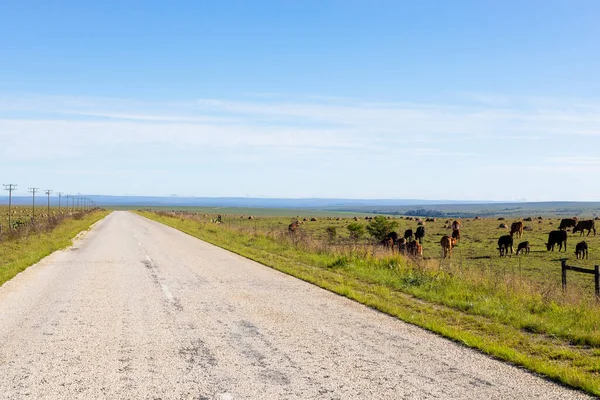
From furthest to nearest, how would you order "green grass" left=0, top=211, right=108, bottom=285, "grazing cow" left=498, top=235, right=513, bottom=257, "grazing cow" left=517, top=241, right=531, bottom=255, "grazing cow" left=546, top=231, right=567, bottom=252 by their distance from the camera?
"grazing cow" left=546, top=231, right=567, bottom=252
"grazing cow" left=498, top=235, right=513, bottom=257
"grazing cow" left=517, top=241, right=531, bottom=255
"green grass" left=0, top=211, right=108, bottom=285

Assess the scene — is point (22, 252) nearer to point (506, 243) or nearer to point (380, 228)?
point (380, 228)

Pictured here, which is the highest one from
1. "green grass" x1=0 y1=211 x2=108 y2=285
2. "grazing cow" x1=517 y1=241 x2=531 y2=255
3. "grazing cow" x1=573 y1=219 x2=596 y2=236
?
"grazing cow" x1=573 y1=219 x2=596 y2=236

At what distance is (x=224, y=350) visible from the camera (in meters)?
8.72

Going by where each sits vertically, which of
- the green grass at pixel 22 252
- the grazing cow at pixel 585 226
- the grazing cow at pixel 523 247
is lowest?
the grazing cow at pixel 523 247

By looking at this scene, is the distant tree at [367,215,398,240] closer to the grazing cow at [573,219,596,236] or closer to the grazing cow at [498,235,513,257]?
the grazing cow at [498,235,513,257]

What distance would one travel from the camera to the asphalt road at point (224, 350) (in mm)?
6883

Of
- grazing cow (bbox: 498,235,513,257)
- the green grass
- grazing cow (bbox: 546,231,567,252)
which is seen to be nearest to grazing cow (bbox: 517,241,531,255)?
grazing cow (bbox: 498,235,513,257)

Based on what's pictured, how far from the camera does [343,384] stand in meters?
7.09

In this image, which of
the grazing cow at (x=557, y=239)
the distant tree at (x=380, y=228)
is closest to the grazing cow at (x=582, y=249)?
the grazing cow at (x=557, y=239)

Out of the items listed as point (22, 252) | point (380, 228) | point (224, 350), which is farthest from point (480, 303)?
point (380, 228)

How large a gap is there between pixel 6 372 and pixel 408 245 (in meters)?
25.3

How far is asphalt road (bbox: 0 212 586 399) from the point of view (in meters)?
6.88

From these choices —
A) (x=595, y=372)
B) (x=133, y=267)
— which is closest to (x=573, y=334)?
(x=595, y=372)

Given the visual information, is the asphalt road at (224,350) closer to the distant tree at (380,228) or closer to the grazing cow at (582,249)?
the grazing cow at (582,249)
